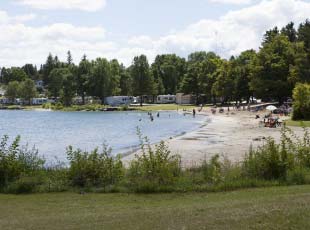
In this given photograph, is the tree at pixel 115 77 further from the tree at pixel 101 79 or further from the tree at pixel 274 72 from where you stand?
the tree at pixel 274 72

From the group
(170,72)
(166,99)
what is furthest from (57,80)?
(170,72)

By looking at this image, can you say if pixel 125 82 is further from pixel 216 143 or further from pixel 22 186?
pixel 22 186

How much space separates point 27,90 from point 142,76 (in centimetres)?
5689

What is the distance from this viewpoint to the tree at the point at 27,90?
18875 cm

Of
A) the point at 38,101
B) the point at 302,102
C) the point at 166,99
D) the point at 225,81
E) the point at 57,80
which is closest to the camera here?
the point at 302,102

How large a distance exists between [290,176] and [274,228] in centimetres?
685

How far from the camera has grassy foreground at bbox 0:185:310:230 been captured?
9.00m

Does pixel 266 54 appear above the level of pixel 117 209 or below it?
above

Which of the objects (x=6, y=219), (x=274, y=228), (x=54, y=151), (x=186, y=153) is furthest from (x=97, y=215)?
(x=54, y=151)

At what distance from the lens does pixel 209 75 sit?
134 metres

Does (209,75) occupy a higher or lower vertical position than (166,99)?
higher

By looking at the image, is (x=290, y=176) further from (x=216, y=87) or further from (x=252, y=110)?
(x=216, y=87)

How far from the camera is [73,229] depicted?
9086 millimetres

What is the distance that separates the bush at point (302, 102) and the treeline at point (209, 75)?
1993 cm
